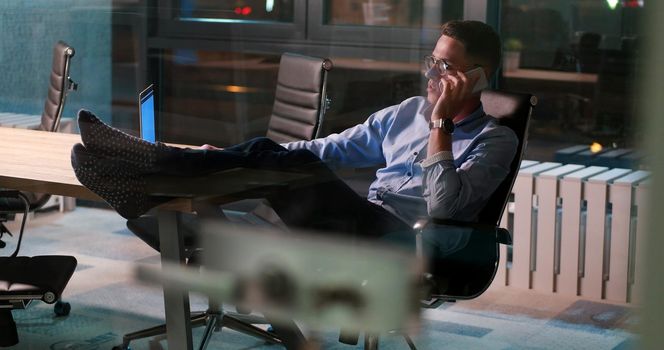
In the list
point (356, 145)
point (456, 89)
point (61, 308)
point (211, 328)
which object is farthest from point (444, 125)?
point (61, 308)

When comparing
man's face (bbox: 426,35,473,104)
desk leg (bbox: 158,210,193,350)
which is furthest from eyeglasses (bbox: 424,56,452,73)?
desk leg (bbox: 158,210,193,350)

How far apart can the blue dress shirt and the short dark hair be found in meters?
0.10

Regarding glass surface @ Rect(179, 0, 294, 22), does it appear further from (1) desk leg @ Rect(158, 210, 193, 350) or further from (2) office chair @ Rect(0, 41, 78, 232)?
(1) desk leg @ Rect(158, 210, 193, 350)

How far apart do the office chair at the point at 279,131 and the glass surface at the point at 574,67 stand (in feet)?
1.32

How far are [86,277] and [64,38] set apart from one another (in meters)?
0.54

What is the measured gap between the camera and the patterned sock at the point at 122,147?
1.61 meters

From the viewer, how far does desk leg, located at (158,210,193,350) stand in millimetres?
1659

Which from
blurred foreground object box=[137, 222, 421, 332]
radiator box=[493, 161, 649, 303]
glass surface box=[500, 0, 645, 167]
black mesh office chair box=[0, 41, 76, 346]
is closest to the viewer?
radiator box=[493, 161, 649, 303]

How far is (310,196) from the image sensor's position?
63.4 inches

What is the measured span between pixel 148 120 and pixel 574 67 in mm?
760

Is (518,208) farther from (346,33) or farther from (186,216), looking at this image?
(186,216)

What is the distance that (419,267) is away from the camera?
5.35 feet

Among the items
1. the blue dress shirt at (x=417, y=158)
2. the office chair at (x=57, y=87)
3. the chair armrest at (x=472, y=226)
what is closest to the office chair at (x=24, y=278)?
the office chair at (x=57, y=87)

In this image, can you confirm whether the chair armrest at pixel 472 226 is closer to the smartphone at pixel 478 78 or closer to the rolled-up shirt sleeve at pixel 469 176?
the rolled-up shirt sleeve at pixel 469 176
